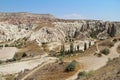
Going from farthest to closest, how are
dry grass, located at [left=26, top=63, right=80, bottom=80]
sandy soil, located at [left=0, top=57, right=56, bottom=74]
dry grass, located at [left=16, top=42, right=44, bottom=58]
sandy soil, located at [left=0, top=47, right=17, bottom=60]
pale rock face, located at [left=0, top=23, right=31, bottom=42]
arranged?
pale rock face, located at [left=0, top=23, right=31, bottom=42] → sandy soil, located at [left=0, top=47, right=17, bottom=60] → dry grass, located at [left=16, top=42, right=44, bottom=58] → sandy soil, located at [left=0, top=57, right=56, bottom=74] → dry grass, located at [left=26, top=63, right=80, bottom=80]

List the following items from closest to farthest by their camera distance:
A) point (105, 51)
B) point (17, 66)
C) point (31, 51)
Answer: point (105, 51), point (17, 66), point (31, 51)

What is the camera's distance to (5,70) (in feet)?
257

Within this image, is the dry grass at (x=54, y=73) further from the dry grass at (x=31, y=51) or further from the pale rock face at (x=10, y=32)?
the pale rock face at (x=10, y=32)

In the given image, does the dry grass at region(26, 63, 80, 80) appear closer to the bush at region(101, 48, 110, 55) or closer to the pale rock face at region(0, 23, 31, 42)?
the bush at region(101, 48, 110, 55)

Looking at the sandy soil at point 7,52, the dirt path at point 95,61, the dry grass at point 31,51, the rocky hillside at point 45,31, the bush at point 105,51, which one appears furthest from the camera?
the rocky hillside at point 45,31

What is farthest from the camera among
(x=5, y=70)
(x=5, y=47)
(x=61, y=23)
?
(x=61, y=23)

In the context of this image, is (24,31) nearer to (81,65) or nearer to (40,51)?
(40,51)

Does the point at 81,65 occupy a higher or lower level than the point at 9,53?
higher

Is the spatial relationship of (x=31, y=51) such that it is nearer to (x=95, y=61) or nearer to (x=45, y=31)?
(x=45, y=31)

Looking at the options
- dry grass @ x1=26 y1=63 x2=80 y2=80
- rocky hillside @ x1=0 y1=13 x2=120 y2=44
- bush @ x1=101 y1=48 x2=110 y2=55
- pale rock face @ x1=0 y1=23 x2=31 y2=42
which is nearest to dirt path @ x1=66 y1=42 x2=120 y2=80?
bush @ x1=101 y1=48 x2=110 y2=55

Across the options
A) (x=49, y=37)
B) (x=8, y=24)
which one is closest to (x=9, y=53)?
(x=49, y=37)

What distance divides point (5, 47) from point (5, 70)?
195 ft

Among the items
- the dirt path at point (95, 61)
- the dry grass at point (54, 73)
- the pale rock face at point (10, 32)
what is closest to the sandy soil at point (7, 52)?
the pale rock face at point (10, 32)

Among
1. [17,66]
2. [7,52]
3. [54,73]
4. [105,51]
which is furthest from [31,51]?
[54,73]
